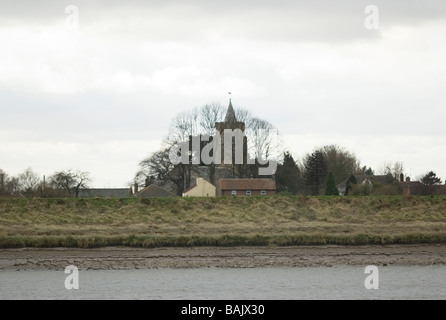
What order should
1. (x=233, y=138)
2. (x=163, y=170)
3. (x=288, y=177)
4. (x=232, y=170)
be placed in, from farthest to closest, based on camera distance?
(x=288, y=177)
(x=232, y=170)
(x=163, y=170)
(x=233, y=138)

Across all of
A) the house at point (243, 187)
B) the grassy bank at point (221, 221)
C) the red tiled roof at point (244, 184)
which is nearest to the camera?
the grassy bank at point (221, 221)

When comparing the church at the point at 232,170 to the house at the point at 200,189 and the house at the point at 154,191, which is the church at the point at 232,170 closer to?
the house at the point at 200,189

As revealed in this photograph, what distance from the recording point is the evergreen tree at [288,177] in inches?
3888

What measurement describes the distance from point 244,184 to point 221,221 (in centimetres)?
4404

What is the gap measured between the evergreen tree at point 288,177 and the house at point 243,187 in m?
5.73

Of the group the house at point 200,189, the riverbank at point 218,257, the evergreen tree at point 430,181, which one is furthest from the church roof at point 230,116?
the riverbank at point 218,257

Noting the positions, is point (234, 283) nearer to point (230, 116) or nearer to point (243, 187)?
point (243, 187)

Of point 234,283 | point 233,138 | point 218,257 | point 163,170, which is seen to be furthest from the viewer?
point 163,170

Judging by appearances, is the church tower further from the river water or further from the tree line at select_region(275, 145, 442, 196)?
the river water

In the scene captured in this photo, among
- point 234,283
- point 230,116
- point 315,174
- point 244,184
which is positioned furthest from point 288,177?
point 234,283

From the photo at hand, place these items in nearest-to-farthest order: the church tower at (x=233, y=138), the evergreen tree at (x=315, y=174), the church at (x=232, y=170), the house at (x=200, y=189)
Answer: the church at (x=232, y=170)
the church tower at (x=233, y=138)
the house at (x=200, y=189)
the evergreen tree at (x=315, y=174)

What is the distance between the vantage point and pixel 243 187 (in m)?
92.2

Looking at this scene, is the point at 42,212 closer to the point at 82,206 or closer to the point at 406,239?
the point at 82,206
